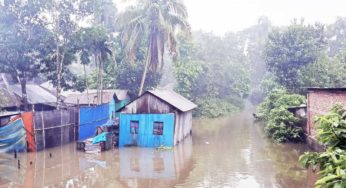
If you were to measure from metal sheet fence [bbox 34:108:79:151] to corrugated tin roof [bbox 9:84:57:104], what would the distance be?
507 cm

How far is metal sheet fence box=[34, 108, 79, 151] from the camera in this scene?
17.7m

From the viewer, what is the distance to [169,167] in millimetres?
15586

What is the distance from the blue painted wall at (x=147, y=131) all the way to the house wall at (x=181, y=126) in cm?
60

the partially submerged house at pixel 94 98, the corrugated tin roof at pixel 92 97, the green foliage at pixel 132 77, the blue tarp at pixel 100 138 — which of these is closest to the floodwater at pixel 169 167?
the blue tarp at pixel 100 138

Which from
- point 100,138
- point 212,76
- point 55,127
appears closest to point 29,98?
point 55,127

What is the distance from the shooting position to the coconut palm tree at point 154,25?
2591 cm

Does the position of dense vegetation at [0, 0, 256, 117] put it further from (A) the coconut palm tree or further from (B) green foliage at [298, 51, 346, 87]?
(B) green foliage at [298, 51, 346, 87]

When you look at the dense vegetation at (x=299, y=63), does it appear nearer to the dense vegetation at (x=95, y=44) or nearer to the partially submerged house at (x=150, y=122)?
the dense vegetation at (x=95, y=44)

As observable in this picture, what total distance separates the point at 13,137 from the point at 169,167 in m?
8.12

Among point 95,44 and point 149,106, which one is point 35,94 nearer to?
point 95,44

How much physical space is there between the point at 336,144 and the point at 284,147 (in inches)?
629

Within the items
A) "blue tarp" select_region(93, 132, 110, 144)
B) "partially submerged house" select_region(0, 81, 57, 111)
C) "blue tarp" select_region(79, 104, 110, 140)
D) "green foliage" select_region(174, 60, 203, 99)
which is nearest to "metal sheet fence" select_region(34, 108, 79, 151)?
"blue tarp" select_region(79, 104, 110, 140)

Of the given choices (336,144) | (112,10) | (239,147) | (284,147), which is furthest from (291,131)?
(112,10)

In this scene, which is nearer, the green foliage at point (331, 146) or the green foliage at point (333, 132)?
the green foliage at point (331, 146)
